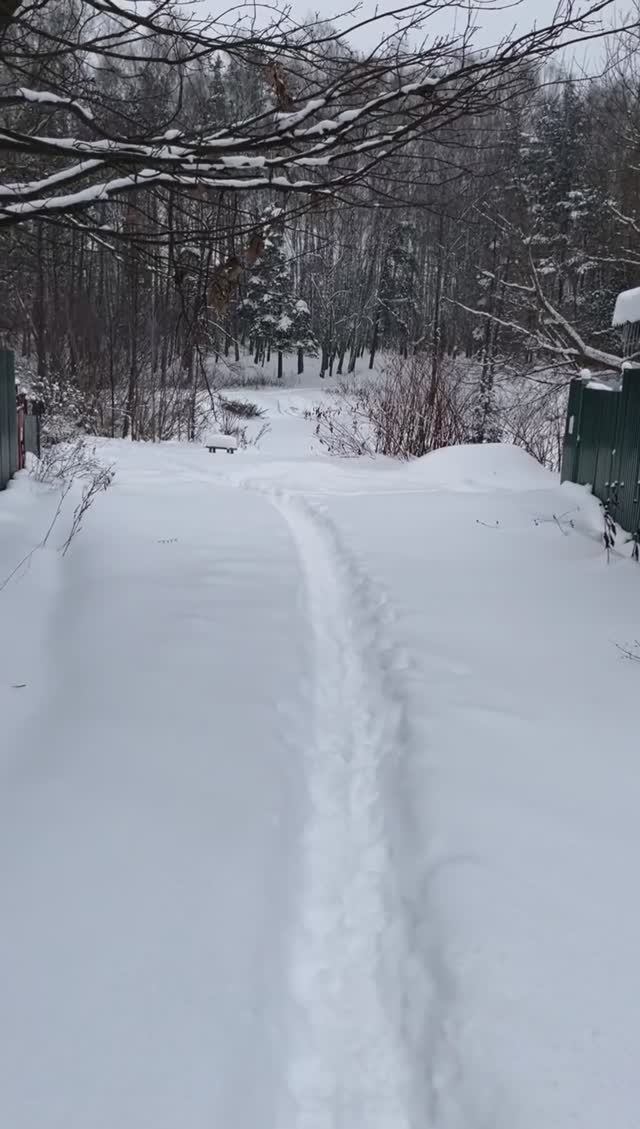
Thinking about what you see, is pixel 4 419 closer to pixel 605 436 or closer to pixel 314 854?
pixel 605 436

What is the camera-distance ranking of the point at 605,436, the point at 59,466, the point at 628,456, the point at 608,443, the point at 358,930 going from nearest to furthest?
the point at 358,930, the point at 628,456, the point at 608,443, the point at 605,436, the point at 59,466

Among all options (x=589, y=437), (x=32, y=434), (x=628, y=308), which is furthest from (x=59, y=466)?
(x=628, y=308)

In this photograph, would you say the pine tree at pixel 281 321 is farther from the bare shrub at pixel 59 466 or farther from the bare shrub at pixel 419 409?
the bare shrub at pixel 59 466

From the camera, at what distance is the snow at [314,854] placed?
2201 millimetres

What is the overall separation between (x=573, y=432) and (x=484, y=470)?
10.1 ft

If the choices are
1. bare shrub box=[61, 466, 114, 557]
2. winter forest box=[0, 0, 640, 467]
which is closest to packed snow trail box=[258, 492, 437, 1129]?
winter forest box=[0, 0, 640, 467]

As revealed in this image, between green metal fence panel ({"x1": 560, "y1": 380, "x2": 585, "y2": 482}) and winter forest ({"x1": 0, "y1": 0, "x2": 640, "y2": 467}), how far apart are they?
2.85m

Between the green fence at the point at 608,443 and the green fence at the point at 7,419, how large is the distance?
6569 millimetres

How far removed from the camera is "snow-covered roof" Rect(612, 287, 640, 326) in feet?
30.7

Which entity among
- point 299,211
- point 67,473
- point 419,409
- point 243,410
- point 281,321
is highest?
point 281,321

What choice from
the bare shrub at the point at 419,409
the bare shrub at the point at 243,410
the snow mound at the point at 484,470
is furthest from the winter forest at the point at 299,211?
the bare shrub at the point at 243,410

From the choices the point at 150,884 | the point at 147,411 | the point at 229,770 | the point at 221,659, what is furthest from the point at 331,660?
the point at 147,411

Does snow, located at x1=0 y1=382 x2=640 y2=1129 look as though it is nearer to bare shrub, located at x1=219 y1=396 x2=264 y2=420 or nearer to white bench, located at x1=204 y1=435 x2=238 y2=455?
white bench, located at x1=204 y1=435 x2=238 y2=455

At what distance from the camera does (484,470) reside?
14.2 metres
